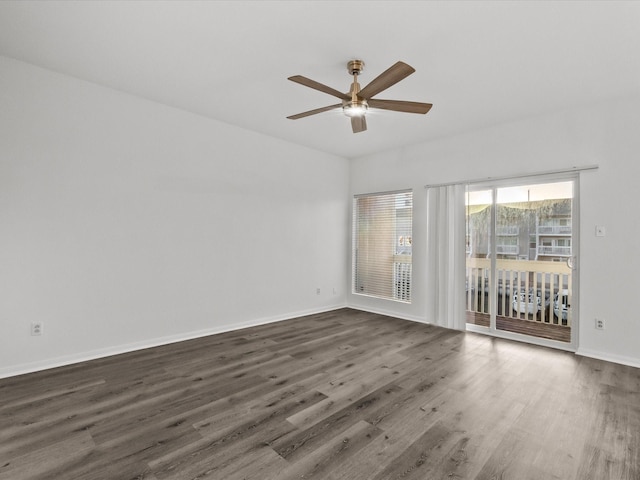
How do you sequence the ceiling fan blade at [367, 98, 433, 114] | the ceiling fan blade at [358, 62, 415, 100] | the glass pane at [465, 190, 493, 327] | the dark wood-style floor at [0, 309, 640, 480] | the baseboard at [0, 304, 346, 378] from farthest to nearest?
the glass pane at [465, 190, 493, 327] < the baseboard at [0, 304, 346, 378] < the ceiling fan blade at [367, 98, 433, 114] < the ceiling fan blade at [358, 62, 415, 100] < the dark wood-style floor at [0, 309, 640, 480]

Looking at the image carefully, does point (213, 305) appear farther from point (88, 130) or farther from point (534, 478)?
point (534, 478)

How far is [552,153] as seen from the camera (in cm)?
388

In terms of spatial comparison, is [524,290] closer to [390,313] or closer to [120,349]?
[390,313]

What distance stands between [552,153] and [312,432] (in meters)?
4.05

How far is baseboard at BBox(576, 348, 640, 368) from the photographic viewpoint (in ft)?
10.9

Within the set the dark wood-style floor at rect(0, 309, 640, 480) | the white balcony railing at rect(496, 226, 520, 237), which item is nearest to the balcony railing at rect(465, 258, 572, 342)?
the white balcony railing at rect(496, 226, 520, 237)

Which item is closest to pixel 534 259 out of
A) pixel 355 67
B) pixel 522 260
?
pixel 522 260

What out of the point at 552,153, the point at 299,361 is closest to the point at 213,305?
the point at 299,361

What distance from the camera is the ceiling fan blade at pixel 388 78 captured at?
2.21m

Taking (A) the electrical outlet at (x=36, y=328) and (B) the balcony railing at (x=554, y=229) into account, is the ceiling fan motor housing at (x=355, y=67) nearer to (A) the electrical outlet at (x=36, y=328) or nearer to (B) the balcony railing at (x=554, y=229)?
(B) the balcony railing at (x=554, y=229)

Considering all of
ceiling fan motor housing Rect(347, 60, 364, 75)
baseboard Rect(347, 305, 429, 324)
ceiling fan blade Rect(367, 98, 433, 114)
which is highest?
ceiling fan motor housing Rect(347, 60, 364, 75)

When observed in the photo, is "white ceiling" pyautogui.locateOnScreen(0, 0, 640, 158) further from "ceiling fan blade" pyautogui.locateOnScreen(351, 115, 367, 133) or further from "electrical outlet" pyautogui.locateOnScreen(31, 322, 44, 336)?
"electrical outlet" pyautogui.locateOnScreen(31, 322, 44, 336)

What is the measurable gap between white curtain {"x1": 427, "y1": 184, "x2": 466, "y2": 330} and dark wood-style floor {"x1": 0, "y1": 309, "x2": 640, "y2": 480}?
102cm

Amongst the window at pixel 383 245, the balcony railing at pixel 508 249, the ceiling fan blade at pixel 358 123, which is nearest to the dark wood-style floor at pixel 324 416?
the balcony railing at pixel 508 249
